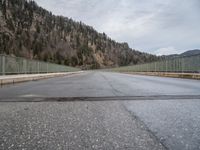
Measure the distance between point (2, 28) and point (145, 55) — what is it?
11748 centimetres

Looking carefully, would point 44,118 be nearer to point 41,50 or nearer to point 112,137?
point 112,137

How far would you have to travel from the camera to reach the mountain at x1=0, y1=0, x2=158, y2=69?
97319 mm

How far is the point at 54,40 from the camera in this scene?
407ft

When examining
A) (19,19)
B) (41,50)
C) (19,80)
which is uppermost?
(19,19)

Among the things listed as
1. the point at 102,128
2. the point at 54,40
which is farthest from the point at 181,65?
the point at 54,40

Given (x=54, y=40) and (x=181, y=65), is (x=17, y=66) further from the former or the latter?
(x=54, y=40)

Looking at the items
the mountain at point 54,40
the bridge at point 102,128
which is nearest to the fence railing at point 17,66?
the bridge at point 102,128

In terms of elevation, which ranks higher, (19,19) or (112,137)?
(19,19)

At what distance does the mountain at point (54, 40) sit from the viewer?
97.3 metres

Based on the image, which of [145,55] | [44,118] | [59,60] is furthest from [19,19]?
[44,118]

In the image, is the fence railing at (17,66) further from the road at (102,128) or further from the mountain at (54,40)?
the mountain at (54,40)

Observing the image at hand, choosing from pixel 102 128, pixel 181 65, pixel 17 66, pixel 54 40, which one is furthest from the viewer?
pixel 54 40

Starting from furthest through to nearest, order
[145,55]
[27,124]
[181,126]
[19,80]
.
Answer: [145,55]
[19,80]
[27,124]
[181,126]

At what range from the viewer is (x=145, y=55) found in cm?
18200
